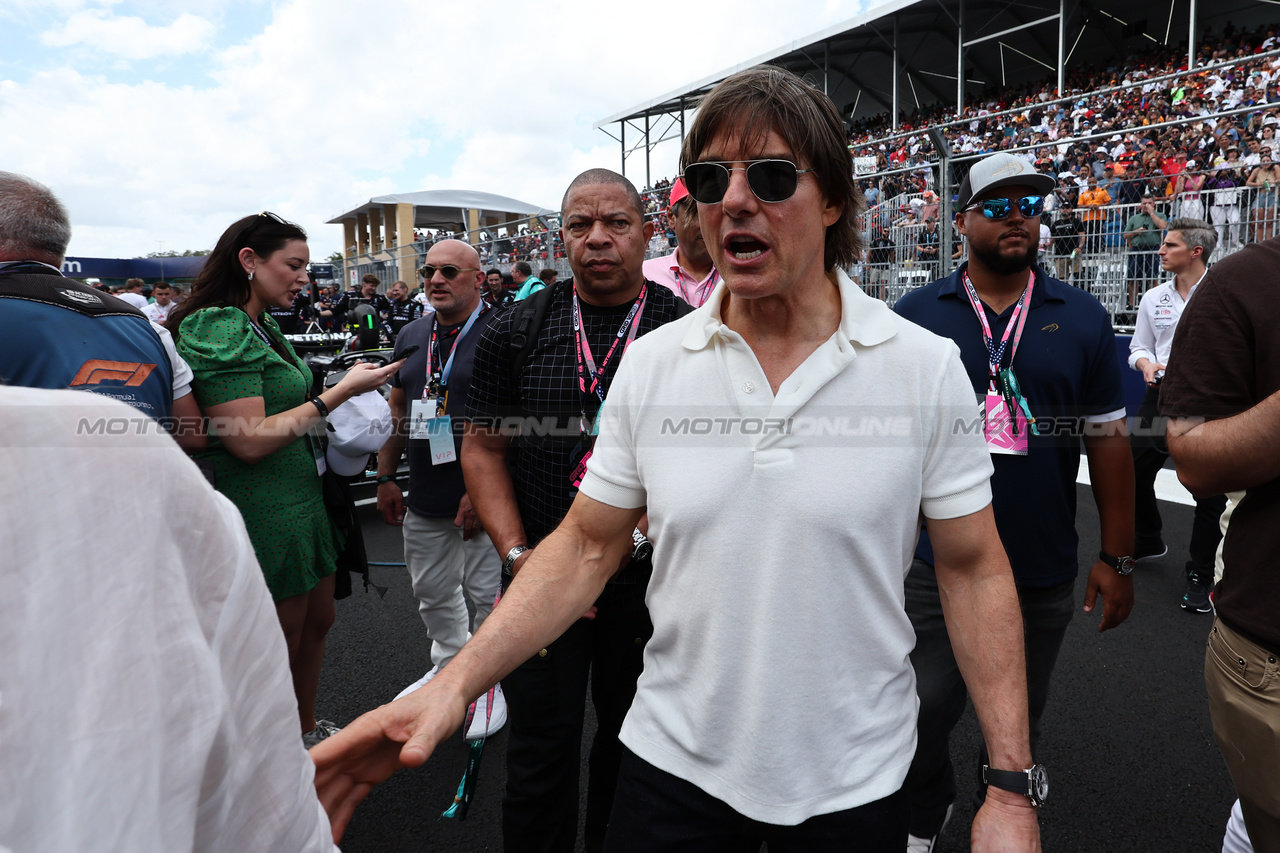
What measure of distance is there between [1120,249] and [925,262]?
1822 millimetres

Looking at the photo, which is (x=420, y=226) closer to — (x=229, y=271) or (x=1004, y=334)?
(x=229, y=271)

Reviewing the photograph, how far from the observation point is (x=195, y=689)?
0.65 meters

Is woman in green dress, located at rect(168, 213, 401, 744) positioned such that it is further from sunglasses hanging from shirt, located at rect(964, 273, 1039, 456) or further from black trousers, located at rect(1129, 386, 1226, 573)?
black trousers, located at rect(1129, 386, 1226, 573)

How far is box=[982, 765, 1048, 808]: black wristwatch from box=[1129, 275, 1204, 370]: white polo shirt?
5.34m

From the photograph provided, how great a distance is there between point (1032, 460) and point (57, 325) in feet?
9.60

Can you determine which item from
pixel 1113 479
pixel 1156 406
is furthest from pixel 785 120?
pixel 1156 406

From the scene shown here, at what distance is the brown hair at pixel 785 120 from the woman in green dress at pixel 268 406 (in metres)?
1.83

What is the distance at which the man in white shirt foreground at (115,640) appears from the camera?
0.56 metres

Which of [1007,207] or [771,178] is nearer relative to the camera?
[771,178]

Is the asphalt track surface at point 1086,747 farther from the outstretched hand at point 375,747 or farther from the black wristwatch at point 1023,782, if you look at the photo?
the outstretched hand at point 375,747

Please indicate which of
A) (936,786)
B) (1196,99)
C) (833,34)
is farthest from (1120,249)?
→ (833,34)

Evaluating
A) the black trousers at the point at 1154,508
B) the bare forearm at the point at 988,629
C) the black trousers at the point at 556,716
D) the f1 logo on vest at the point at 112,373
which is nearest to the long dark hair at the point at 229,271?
the f1 logo on vest at the point at 112,373

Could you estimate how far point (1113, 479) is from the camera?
262cm

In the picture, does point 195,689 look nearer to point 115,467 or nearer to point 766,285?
point 115,467
